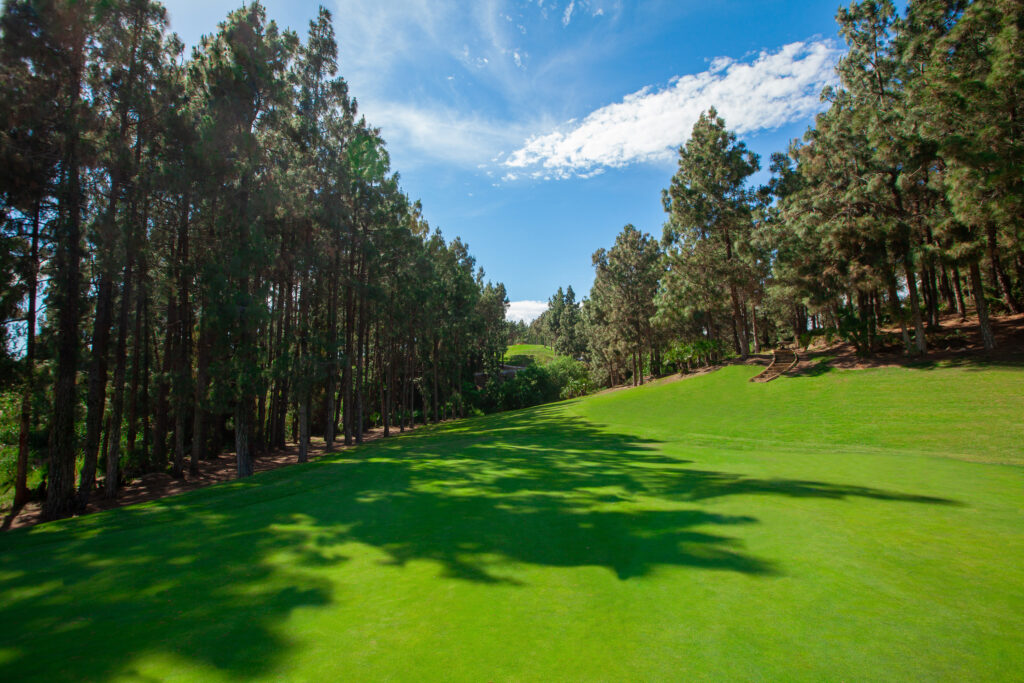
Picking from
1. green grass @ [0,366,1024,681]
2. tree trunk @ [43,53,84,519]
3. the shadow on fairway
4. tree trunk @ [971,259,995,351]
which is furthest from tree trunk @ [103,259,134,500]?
tree trunk @ [971,259,995,351]

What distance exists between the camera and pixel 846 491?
685 cm

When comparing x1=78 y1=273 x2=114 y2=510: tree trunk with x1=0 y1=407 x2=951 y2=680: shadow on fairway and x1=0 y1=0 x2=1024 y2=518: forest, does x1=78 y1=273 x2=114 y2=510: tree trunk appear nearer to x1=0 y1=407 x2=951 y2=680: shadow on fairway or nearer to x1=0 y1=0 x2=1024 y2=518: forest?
x1=0 y1=0 x2=1024 y2=518: forest

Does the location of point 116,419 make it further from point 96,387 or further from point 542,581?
A: point 542,581

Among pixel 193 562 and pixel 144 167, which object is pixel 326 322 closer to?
pixel 144 167

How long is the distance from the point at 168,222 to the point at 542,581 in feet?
71.2

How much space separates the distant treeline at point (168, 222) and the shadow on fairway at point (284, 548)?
9203mm

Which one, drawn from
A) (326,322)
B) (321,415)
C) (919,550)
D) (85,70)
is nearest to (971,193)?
(919,550)

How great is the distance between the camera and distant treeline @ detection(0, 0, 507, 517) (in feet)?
42.2

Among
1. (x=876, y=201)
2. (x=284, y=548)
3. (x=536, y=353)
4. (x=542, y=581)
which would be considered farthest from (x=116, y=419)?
(x=536, y=353)

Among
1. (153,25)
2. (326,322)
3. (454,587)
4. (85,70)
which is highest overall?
(153,25)

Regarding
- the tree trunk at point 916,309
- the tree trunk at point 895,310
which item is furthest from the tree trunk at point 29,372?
the tree trunk at point 895,310

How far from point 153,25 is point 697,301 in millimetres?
32386

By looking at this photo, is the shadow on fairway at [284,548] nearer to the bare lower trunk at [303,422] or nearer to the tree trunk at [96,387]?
the tree trunk at [96,387]

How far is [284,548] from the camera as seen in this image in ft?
15.4
